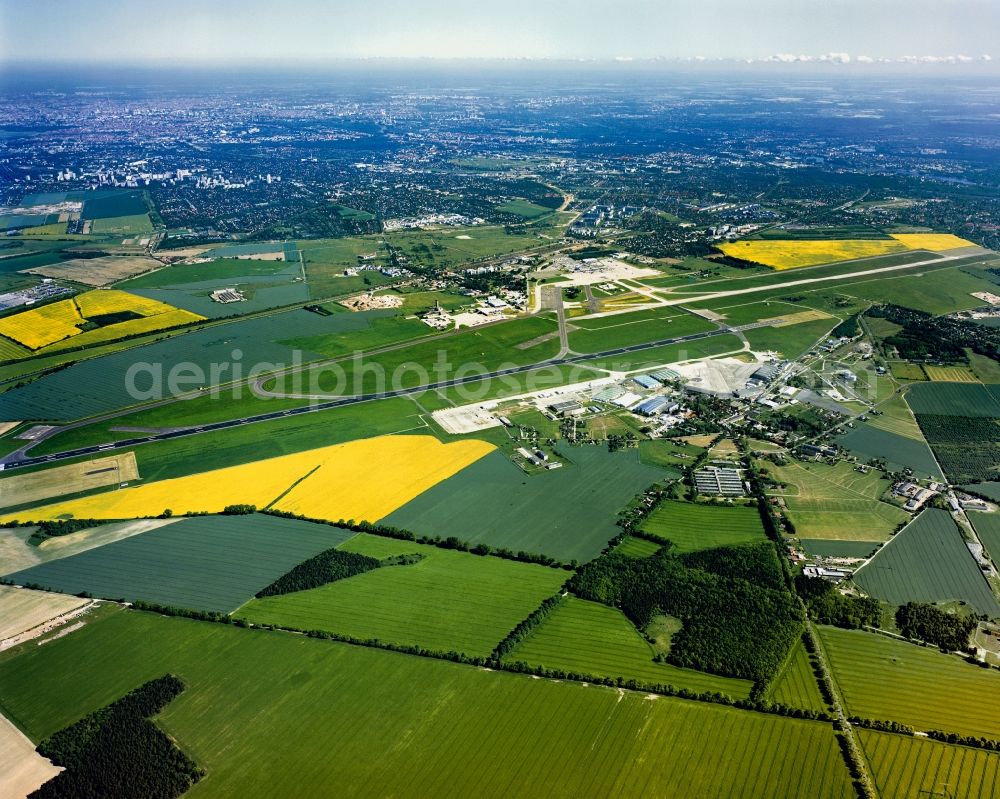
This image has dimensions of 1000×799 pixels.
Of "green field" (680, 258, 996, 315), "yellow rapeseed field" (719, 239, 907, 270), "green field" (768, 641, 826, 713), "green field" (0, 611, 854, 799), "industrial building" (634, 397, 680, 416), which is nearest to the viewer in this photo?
"green field" (0, 611, 854, 799)

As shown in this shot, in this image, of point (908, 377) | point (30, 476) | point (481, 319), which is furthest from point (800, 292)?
point (30, 476)

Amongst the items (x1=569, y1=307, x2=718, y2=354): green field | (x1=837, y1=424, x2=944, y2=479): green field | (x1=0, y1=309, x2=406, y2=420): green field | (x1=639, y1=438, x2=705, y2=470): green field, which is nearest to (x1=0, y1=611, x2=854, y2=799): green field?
(x1=639, y1=438, x2=705, y2=470): green field

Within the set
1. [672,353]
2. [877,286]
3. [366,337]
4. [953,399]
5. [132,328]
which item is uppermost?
[132,328]

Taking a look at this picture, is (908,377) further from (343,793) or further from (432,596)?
(343,793)

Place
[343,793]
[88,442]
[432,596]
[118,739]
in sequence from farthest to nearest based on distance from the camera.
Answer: [88,442], [432,596], [118,739], [343,793]

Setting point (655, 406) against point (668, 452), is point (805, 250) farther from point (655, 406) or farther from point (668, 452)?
point (668, 452)

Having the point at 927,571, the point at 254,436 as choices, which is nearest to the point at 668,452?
the point at 927,571

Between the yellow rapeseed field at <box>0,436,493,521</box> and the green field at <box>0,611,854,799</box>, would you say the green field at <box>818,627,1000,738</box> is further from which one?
the yellow rapeseed field at <box>0,436,493,521</box>
